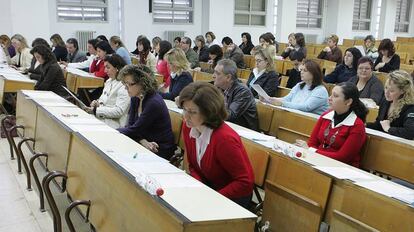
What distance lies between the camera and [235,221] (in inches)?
57.5

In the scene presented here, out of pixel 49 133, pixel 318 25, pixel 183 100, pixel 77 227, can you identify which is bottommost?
pixel 77 227

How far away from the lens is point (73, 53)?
7.65 m

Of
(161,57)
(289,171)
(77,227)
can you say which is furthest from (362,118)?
(161,57)

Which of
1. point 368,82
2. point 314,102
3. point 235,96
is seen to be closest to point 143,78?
point 235,96

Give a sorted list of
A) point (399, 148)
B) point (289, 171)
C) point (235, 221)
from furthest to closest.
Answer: point (399, 148) < point (289, 171) < point (235, 221)

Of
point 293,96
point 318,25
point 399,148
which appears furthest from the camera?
point 318,25

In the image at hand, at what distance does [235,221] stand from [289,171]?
0.93 m

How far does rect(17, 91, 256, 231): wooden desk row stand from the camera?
4.87 ft

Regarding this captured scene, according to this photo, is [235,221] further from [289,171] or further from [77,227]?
[77,227]

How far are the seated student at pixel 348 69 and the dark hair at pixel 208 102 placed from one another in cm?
387

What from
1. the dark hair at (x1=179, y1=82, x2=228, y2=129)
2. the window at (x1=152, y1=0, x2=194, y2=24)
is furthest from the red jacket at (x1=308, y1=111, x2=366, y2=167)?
the window at (x1=152, y1=0, x2=194, y2=24)

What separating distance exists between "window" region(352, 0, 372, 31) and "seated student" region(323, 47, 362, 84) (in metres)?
10.7

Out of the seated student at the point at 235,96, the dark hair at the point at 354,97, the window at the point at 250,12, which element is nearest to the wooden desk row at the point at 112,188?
the seated student at the point at 235,96

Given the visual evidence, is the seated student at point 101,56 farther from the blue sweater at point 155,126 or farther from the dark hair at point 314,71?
the dark hair at point 314,71
